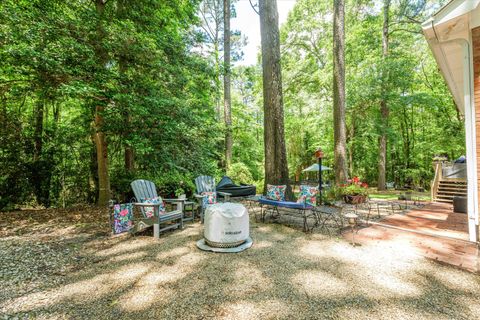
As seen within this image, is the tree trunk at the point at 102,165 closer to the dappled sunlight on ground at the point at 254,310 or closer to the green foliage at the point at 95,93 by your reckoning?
the green foliage at the point at 95,93

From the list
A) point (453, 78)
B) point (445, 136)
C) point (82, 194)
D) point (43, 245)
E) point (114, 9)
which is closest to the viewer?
point (43, 245)

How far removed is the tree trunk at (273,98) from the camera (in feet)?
19.5

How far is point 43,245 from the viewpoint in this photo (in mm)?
3453

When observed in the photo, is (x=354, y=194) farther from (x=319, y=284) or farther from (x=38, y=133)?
(x=38, y=133)

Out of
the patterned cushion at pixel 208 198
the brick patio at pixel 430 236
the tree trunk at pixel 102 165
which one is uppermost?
the tree trunk at pixel 102 165

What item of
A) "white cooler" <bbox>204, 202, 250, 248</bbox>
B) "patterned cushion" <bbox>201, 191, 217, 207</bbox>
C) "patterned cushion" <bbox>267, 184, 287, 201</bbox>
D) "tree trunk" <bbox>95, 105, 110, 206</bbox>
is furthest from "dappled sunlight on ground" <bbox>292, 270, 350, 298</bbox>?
"tree trunk" <bbox>95, 105, 110, 206</bbox>

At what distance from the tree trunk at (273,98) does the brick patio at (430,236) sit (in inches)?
94.9

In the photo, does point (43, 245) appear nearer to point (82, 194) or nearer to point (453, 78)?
point (82, 194)

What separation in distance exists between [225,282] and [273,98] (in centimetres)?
487

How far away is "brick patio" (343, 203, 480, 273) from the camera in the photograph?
2.84m

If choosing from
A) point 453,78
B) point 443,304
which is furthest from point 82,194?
point 453,78

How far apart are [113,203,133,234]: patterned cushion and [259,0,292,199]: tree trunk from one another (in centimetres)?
345

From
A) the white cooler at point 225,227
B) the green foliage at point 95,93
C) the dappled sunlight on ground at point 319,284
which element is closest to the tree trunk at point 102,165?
the green foliage at point 95,93

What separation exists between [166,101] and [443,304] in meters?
4.96
